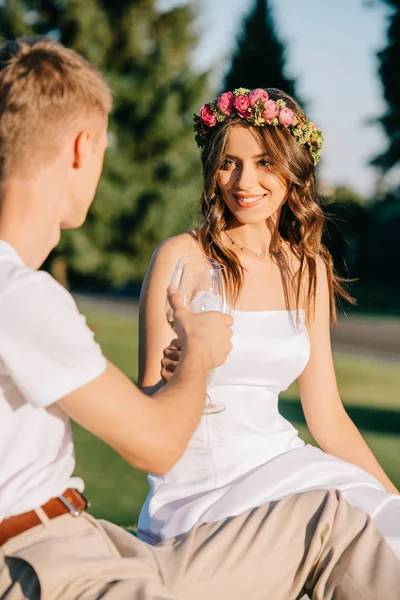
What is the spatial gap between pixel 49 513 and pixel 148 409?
425 millimetres

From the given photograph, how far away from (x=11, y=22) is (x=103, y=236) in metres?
7.74

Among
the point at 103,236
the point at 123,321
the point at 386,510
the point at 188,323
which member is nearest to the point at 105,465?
the point at 386,510

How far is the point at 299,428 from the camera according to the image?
→ 956 cm

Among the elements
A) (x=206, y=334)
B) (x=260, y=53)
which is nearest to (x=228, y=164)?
(x=206, y=334)

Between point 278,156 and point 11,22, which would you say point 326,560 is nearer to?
point 278,156

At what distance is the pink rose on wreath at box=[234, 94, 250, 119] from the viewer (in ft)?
13.7

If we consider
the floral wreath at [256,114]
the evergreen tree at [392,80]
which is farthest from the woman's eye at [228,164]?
the evergreen tree at [392,80]

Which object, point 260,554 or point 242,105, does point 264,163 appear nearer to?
point 242,105

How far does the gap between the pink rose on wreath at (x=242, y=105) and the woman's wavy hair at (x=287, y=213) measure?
0.13 feet

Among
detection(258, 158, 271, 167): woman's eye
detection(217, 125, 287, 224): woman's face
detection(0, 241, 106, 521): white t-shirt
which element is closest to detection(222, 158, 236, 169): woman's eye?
detection(217, 125, 287, 224): woman's face

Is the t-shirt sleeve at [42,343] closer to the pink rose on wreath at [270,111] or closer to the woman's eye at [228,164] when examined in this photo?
the woman's eye at [228,164]

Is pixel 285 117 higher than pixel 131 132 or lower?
lower

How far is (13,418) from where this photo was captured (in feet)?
6.73

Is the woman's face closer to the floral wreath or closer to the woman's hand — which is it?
the floral wreath
